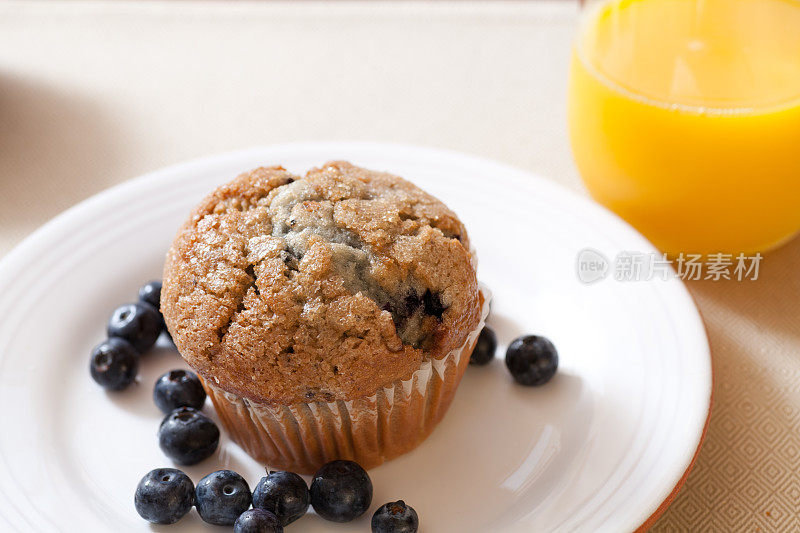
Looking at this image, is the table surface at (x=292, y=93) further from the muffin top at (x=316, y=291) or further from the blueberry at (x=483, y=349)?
the muffin top at (x=316, y=291)

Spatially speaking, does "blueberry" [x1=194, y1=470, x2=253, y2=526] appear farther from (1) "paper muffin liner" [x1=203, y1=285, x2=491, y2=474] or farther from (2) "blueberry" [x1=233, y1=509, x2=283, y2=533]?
(1) "paper muffin liner" [x1=203, y1=285, x2=491, y2=474]

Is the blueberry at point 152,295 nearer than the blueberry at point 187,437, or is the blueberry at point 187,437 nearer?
the blueberry at point 187,437

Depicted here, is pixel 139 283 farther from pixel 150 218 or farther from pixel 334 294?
pixel 334 294

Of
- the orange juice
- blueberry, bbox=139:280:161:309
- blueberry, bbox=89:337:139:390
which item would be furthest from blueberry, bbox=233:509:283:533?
the orange juice

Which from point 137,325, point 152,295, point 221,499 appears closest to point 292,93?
point 152,295

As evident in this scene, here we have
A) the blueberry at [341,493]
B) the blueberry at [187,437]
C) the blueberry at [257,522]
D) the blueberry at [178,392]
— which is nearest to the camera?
the blueberry at [257,522]

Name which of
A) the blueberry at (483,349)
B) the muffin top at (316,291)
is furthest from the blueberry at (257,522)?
the blueberry at (483,349)
